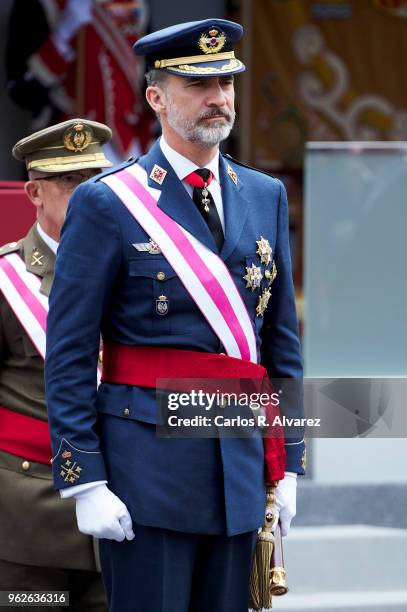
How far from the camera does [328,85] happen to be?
30.0 ft

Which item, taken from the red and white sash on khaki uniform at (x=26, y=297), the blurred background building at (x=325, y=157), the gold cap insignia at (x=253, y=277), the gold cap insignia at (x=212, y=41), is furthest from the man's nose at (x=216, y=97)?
the blurred background building at (x=325, y=157)

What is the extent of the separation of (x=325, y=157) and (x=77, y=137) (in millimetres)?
2040

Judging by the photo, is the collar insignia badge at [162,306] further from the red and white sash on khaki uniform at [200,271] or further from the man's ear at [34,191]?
the man's ear at [34,191]

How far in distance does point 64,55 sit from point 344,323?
106 inches

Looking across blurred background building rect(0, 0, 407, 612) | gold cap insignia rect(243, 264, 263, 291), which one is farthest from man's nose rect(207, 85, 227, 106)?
blurred background building rect(0, 0, 407, 612)

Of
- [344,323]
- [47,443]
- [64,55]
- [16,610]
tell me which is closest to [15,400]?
[47,443]

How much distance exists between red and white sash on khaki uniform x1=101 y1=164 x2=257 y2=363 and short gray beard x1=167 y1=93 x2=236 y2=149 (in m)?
0.15

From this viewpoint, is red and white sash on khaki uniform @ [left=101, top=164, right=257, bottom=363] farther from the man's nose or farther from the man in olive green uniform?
the man in olive green uniform

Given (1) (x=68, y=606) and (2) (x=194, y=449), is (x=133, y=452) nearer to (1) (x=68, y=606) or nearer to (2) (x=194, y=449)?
(2) (x=194, y=449)

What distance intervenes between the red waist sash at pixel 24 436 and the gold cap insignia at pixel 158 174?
816 millimetres

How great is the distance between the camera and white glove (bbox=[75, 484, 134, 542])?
309cm

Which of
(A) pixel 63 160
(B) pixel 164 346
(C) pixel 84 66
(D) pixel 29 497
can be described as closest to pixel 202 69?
(B) pixel 164 346

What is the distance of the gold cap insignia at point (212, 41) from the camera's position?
3309mm

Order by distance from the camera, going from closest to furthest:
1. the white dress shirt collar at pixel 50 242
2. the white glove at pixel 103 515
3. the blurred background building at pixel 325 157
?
the white glove at pixel 103 515 → the white dress shirt collar at pixel 50 242 → the blurred background building at pixel 325 157
